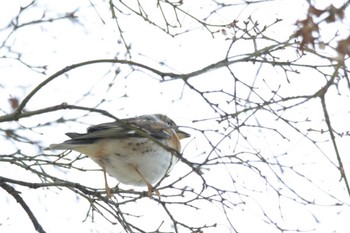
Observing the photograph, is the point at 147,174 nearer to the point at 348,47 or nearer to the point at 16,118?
the point at 16,118

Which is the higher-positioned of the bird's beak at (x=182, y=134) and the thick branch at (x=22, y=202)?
the bird's beak at (x=182, y=134)

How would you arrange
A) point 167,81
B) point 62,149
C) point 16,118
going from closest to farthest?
point 167,81 < point 16,118 < point 62,149

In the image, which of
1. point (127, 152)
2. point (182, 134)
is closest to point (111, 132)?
point (127, 152)

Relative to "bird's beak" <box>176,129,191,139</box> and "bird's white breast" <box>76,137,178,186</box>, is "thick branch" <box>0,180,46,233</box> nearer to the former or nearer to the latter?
"bird's white breast" <box>76,137,178,186</box>

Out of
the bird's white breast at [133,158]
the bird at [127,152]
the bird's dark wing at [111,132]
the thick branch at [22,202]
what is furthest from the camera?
the bird's white breast at [133,158]

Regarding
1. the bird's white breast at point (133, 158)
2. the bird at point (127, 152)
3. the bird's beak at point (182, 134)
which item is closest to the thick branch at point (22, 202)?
the bird at point (127, 152)

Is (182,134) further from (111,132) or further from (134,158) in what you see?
(111,132)

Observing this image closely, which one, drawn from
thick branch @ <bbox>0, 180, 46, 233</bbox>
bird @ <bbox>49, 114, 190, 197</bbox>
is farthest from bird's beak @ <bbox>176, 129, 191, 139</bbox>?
thick branch @ <bbox>0, 180, 46, 233</bbox>

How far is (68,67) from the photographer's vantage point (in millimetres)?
5047

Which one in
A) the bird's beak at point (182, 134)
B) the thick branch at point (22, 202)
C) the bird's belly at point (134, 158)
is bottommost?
the thick branch at point (22, 202)

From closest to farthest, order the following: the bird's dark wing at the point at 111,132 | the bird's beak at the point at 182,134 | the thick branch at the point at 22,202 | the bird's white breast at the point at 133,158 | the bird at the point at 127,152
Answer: the thick branch at the point at 22,202 < the bird's dark wing at the point at 111,132 < the bird at the point at 127,152 < the bird's white breast at the point at 133,158 < the bird's beak at the point at 182,134

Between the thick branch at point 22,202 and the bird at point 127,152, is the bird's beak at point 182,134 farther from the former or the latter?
the thick branch at point 22,202

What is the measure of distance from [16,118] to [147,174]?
193 cm

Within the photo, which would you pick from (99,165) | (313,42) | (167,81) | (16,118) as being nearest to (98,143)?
(99,165)
